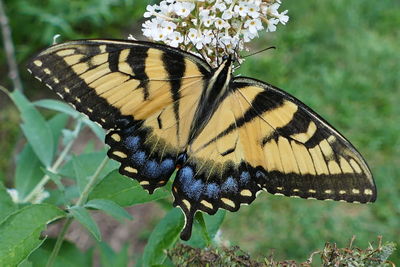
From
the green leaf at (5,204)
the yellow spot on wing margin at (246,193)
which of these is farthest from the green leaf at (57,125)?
the yellow spot on wing margin at (246,193)

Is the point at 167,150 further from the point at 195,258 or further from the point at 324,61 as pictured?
the point at 324,61

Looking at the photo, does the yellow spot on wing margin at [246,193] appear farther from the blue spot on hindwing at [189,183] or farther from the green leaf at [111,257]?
the green leaf at [111,257]

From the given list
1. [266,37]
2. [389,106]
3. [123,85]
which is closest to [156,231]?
[123,85]

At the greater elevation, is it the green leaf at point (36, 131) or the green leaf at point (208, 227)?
the green leaf at point (36, 131)

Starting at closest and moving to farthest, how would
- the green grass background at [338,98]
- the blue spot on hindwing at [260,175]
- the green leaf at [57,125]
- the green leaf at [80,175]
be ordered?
the blue spot on hindwing at [260,175] < the green leaf at [80,175] < the green leaf at [57,125] < the green grass background at [338,98]

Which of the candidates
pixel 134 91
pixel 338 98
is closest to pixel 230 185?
pixel 134 91

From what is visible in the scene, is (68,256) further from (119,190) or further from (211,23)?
(211,23)
